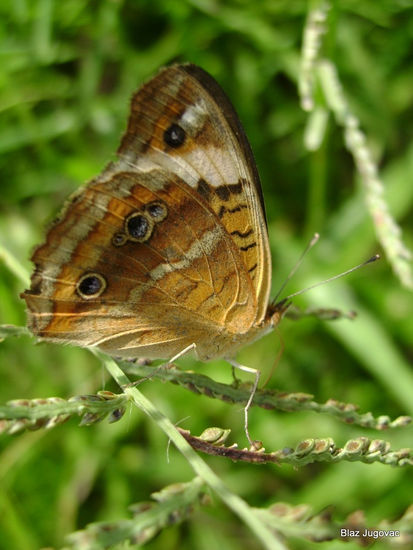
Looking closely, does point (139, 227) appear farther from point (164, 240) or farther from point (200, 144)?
point (200, 144)

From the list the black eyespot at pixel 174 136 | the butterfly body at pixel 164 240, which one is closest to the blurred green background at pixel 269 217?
the butterfly body at pixel 164 240

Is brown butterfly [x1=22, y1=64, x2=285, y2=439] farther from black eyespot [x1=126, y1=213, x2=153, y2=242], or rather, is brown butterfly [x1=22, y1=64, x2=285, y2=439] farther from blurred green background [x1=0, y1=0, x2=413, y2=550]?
blurred green background [x1=0, y1=0, x2=413, y2=550]

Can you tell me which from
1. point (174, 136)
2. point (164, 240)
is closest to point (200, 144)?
point (174, 136)

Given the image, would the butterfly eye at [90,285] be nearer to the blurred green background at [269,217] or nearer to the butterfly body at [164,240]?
the butterfly body at [164,240]

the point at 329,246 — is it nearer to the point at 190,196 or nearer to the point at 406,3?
the point at 406,3

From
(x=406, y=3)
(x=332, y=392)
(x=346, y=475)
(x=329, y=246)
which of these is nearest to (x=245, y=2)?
(x=406, y=3)

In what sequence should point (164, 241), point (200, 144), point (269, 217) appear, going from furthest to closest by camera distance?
point (269, 217) < point (164, 241) < point (200, 144)
